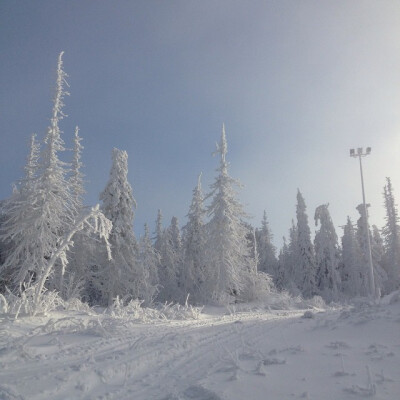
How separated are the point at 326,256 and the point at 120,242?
3418 cm

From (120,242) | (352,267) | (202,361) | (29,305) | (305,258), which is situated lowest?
(202,361)

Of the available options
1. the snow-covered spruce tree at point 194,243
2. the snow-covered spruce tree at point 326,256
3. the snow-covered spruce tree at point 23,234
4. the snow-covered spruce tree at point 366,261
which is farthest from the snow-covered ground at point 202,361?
the snow-covered spruce tree at point 326,256

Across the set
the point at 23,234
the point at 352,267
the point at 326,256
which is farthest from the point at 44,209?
the point at 352,267

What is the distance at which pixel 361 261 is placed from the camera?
144 feet

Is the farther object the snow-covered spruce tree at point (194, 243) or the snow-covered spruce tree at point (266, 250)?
the snow-covered spruce tree at point (266, 250)

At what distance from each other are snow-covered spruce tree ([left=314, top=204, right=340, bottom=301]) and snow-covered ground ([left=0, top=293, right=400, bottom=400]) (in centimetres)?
3934

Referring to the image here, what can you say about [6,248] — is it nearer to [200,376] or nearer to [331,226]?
[200,376]

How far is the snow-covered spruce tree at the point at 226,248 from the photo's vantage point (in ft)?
77.0

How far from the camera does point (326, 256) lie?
46094mm

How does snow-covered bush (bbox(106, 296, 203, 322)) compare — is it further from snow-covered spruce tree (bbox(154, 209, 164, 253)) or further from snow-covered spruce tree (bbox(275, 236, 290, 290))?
snow-covered spruce tree (bbox(275, 236, 290, 290))

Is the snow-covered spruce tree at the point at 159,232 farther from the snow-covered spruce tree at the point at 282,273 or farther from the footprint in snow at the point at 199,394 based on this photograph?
the footprint in snow at the point at 199,394

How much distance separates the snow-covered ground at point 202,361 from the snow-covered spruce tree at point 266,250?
4397cm

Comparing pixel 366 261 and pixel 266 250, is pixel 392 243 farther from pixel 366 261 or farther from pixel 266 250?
pixel 266 250

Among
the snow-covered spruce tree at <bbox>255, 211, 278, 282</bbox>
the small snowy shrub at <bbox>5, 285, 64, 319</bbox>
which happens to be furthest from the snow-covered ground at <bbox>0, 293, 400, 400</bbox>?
the snow-covered spruce tree at <bbox>255, 211, 278, 282</bbox>
